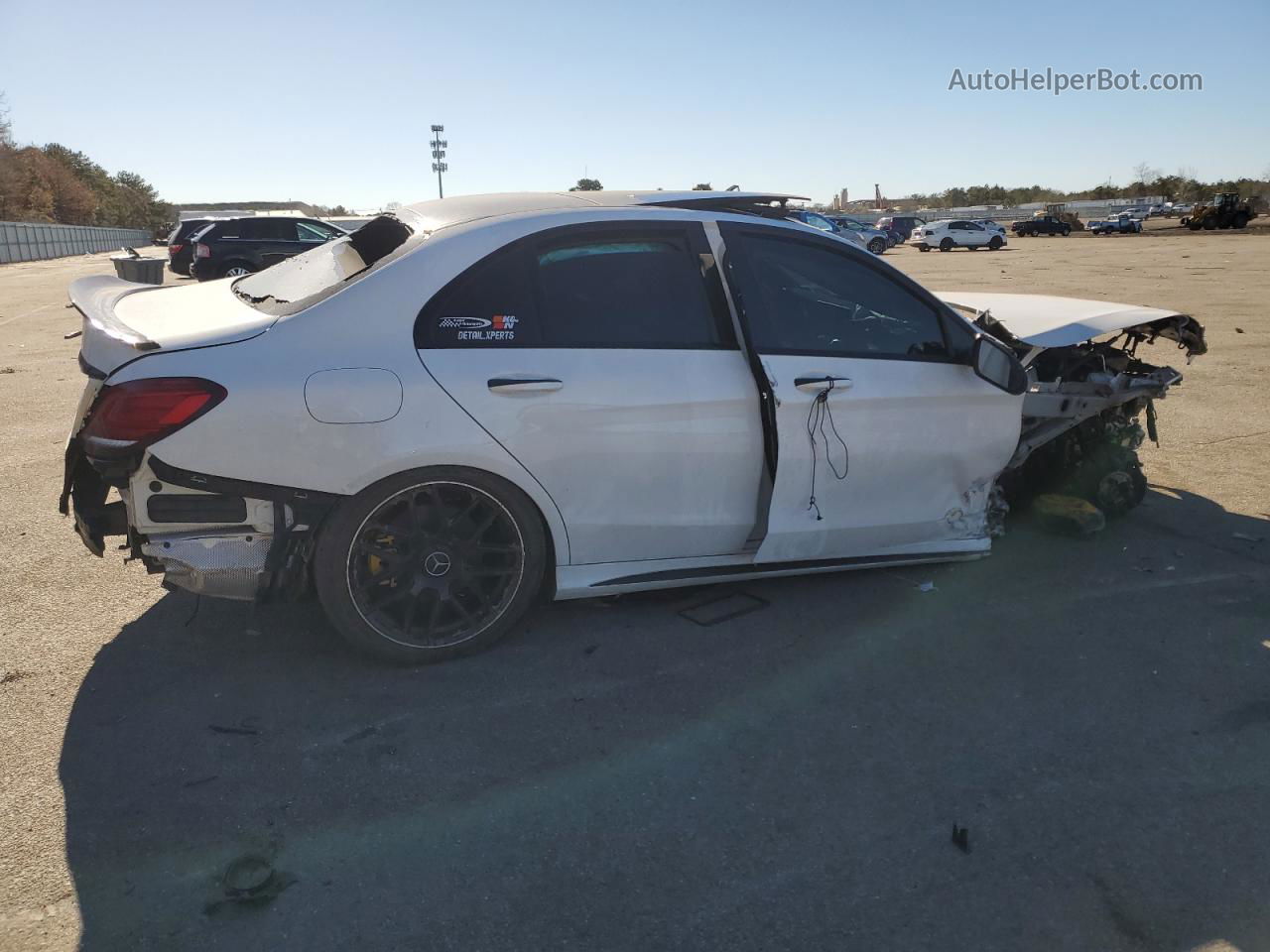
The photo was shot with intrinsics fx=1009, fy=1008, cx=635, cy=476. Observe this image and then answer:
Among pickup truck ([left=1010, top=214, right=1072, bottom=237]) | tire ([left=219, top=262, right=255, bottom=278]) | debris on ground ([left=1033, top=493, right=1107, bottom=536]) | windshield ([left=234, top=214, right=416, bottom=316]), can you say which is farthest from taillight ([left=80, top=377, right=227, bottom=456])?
pickup truck ([left=1010, top=214, right=1072, bottom=237])

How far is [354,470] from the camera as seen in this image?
3.65 meters

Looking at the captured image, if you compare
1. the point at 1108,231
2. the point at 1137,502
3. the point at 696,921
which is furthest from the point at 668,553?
the point at 1108,231

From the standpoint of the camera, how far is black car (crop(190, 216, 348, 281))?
20.6m

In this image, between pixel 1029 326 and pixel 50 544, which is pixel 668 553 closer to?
pixel 1029 326

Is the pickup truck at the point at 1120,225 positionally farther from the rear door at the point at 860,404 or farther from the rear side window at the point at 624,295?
the rear side window at the point at 624,295

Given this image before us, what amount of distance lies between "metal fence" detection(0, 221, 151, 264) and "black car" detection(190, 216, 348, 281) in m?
35.4

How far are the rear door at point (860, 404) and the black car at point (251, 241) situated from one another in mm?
17878

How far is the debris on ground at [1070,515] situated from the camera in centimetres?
539

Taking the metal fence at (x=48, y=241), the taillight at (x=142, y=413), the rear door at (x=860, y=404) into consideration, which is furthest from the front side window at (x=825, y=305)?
the metal fence at (x=48, y=241)

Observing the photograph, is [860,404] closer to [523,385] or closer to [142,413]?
[523,385]

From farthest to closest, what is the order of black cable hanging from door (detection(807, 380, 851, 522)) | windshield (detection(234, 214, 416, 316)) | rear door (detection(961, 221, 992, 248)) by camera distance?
rear door (detection(961, 221, 992, 248)) → black cable hanging from door (detection(807, 380, 851, 522)) → windshield (detection(234, 214, 416, 316))

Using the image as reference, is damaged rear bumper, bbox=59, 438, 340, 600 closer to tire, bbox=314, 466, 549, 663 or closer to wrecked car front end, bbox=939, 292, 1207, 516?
tire, bbox=314, 466, 549, 663

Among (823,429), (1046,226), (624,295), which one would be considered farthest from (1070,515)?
(1046,226)

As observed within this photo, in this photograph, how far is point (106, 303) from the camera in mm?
4250
